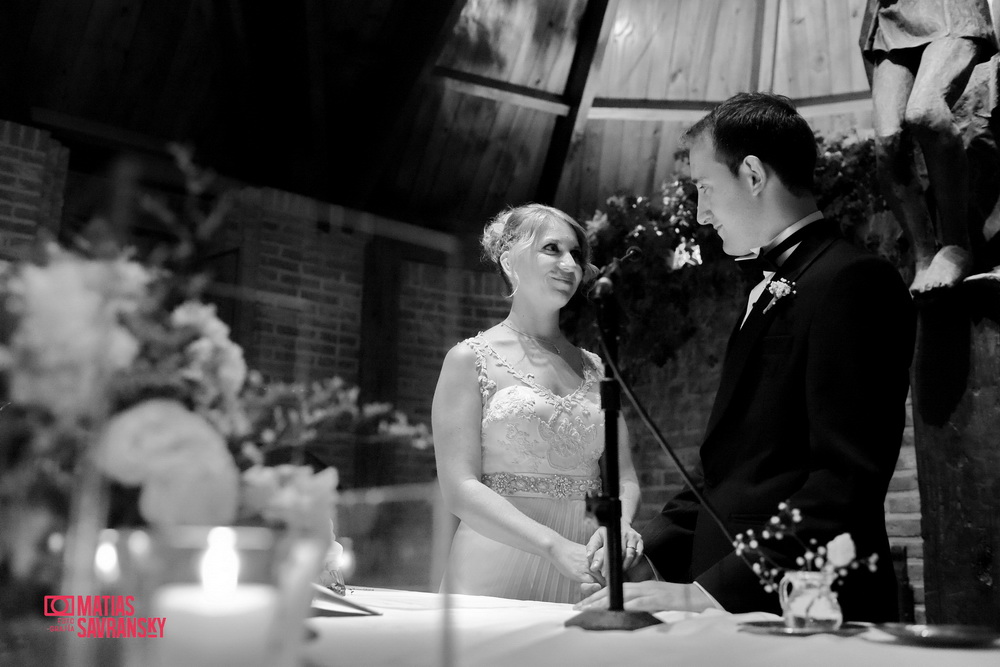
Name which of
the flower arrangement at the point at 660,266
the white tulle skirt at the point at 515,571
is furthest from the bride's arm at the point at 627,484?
the flower arrangement at the point at 660,266

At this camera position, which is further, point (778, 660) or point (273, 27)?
point (273, 27)

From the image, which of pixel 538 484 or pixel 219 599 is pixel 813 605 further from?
pixel 538 484

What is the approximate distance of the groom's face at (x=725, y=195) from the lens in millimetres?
2053

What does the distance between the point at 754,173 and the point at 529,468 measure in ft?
3.90

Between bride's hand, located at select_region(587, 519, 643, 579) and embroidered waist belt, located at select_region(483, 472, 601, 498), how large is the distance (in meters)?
0.62

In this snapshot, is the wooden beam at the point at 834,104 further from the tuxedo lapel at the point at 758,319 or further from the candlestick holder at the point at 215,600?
the candlestick holder at the point at 215,600

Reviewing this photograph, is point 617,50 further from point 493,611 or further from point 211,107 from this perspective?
point 493,611

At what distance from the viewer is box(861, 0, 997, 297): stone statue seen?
393 cm

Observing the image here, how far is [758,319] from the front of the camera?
6.28 feet

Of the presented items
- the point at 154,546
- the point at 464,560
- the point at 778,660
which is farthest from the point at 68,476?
the point at 464,560

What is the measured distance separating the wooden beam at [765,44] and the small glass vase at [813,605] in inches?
240

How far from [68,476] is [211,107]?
17.5ft

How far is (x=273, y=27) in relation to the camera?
585 cm

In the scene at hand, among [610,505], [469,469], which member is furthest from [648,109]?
[610,505]
